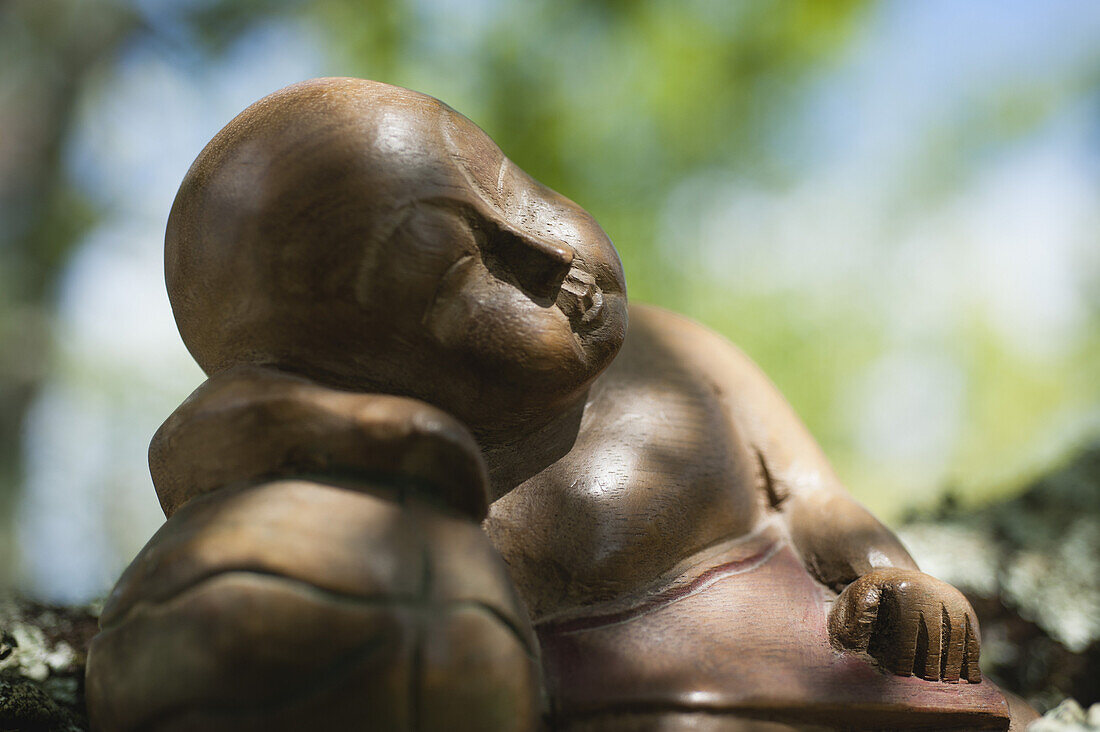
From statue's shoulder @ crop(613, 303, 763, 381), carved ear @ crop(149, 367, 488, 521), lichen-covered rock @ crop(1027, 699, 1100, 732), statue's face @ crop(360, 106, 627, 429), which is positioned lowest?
lichen-covered rock @ crop(1027, 699, 1100, 732)

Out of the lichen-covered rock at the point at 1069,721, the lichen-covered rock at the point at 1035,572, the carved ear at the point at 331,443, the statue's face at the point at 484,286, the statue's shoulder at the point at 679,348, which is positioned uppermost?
the statue's face at the point at 484,286

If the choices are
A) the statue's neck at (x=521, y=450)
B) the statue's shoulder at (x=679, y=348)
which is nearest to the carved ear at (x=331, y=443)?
the statue's neck at (x=521, y=450)

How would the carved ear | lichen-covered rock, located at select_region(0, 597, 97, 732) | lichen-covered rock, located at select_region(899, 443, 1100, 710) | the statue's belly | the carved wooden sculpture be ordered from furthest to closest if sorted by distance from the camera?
lichen-covered rock, located at select_region(899, 443, 1100, 710) < lichen-covered rock, located at select_region(0, 597, 97, 732) < the statue's belly < the carved ear < the carved wooden sculpture

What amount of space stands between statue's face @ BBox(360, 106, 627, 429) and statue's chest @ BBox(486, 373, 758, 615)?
139 millimetres

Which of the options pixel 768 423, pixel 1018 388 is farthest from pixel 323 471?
pixel 1018 388

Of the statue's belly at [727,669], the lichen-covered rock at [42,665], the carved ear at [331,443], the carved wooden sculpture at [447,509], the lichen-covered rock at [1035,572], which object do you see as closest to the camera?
the carved wooden sculpture at [447,509]

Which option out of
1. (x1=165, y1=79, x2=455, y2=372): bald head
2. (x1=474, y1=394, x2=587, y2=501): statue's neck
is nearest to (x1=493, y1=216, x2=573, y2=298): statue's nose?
(x1=165, y1=79, x2=455, y2=372): bald head

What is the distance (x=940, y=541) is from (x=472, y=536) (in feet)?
6.24

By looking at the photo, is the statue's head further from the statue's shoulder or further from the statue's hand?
the statue's hand

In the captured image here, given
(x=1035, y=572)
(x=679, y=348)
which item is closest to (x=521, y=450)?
(x=679, y=348)

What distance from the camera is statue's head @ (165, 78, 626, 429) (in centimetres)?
124

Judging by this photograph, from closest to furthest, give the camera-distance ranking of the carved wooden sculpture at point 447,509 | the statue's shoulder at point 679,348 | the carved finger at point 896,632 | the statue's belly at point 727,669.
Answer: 1. the carved wooden sculpture at point 447,509
2. the statue's belly at point 727,669
3. the carved finger at point 896,632
4. the statue's shoulder at point 679,348

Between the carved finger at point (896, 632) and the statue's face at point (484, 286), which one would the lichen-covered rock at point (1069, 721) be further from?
the statue's face at point (484, 286)

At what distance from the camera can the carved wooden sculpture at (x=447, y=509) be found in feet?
3.32
